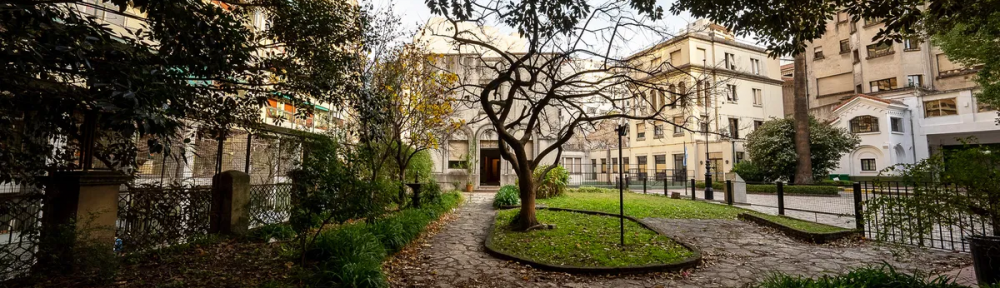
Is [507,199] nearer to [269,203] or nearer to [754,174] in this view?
[269,203]

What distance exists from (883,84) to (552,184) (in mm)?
32854

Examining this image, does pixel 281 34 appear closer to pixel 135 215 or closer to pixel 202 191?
pixel 202 191

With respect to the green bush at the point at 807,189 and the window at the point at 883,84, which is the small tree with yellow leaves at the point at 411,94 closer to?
the green bush at the point at 807,189

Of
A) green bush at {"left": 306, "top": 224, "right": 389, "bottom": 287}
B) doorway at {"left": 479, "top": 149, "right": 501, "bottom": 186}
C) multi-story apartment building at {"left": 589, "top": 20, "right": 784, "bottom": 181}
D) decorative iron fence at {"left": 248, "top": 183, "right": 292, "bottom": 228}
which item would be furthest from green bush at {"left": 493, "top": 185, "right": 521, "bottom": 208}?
multi-story apartment building at {"left": 589, "top": 20, "right": 784, "bottom": 181}

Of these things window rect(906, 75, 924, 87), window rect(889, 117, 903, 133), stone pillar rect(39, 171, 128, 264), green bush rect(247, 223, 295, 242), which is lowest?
green bush rect(247, 223, 295, 242)

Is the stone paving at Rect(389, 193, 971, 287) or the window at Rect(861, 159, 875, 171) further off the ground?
the window at Rect(861, 159, 875, 171)

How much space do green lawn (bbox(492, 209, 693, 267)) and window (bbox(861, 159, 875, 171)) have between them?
1205 inches

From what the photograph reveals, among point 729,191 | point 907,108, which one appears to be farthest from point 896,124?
point 729,191

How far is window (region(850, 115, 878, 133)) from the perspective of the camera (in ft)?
90.9

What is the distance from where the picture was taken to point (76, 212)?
4.39m

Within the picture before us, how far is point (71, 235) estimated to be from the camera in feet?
13.8

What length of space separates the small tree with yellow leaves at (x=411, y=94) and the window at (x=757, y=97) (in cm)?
3023

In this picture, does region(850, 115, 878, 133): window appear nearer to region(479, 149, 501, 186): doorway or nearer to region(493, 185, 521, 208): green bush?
region(479, 149, 501, 186): doorway

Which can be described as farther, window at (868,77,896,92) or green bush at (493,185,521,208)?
window at (868,77,896,92)
